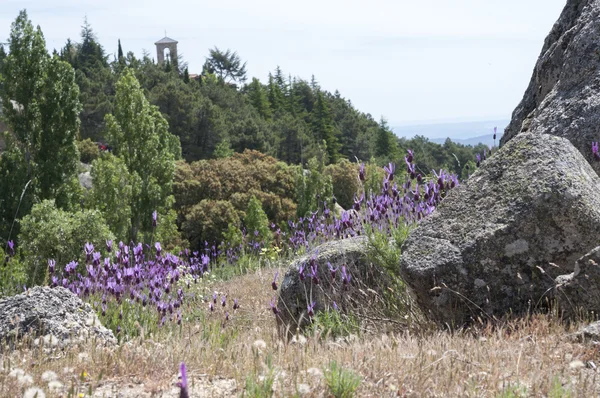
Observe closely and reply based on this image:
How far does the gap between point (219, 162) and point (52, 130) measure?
548 inches

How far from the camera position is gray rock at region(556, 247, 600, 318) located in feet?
12.0

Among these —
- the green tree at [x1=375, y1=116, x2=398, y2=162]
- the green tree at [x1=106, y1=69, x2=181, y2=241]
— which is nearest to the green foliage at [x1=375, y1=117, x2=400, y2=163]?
the green tree at [x1=375, y1=116, x2=398, y2=162]

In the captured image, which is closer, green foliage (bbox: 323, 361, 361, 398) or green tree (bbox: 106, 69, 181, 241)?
green foliage (bbox: 323, 361, 361, 398)

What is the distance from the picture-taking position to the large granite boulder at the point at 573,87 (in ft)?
17.3

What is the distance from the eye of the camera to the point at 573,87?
18.5 ft

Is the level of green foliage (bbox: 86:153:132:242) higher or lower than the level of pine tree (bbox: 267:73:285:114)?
lower

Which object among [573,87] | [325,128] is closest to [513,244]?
[573,87]

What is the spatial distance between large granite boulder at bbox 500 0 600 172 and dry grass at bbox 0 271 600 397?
7.20ft

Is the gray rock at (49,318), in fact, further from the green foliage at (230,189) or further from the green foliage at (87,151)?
the green foliage at (87,151)

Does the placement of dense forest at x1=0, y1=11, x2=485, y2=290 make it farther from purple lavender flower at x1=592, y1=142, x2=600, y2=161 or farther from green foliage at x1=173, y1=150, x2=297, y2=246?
purple lavender flower at x1=592, y1=142, x2=600, y2=161

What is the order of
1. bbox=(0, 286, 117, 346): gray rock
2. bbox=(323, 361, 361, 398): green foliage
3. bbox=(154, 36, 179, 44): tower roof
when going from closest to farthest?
bbox=(323, 361, 361, 398): green foliage → bbox=(0, 286, 117, 346): gray rock → bbox=(154, 36, 179, 44): tower roof

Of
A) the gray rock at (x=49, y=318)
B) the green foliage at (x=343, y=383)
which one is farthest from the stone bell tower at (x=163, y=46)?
the green foliage at (x=343, y=383)

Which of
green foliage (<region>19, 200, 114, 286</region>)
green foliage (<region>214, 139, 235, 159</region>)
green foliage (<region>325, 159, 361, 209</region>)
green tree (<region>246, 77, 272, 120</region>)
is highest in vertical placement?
green tree (<region>246, 77, 272, 120</region>)

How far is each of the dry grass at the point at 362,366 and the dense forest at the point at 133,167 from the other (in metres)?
2.23
